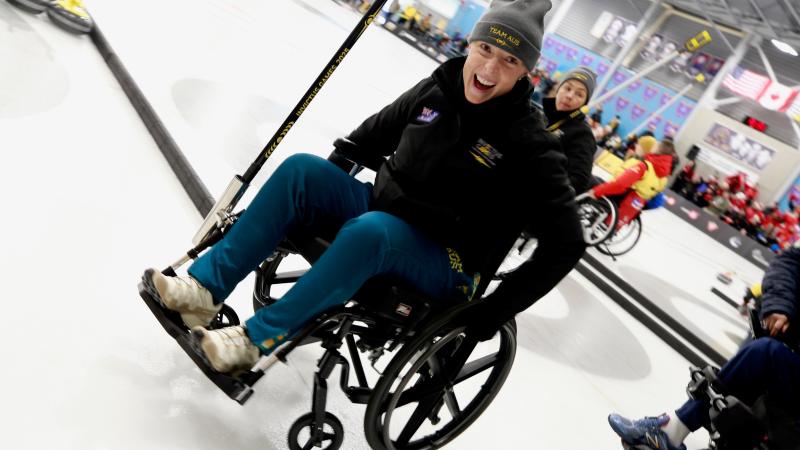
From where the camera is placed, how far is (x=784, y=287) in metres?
2.07

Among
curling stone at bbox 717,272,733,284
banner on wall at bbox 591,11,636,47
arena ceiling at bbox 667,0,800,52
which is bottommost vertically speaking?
curling stone at bbox 717,272,733,284

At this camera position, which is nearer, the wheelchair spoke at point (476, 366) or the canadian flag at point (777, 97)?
the wheelchair spoke at point (476, 366)

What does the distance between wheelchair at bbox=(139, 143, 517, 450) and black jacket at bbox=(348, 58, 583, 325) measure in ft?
0.53

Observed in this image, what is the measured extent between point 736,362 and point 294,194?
1776mm

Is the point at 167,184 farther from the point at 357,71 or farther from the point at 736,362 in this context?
the point at 357,71

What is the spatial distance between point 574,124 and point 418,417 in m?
2.16

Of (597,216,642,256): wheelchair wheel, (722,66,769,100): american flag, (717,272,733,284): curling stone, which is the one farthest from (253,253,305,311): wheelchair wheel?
(722,66,769,100): american flag

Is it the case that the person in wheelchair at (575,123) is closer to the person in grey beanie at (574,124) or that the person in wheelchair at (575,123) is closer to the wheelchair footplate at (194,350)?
the person in grey beanie at (574,124)

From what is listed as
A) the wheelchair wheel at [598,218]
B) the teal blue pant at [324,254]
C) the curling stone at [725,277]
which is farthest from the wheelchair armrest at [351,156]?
the curling stone at [725,277]

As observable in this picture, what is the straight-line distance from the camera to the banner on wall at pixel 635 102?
1484cm

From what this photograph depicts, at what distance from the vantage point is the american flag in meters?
13.3

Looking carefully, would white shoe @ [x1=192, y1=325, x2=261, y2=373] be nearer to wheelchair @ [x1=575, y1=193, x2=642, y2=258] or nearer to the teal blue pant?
the teal blue pant

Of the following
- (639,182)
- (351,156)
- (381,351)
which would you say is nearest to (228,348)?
(381,351)

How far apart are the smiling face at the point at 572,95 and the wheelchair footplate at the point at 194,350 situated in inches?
95.1
